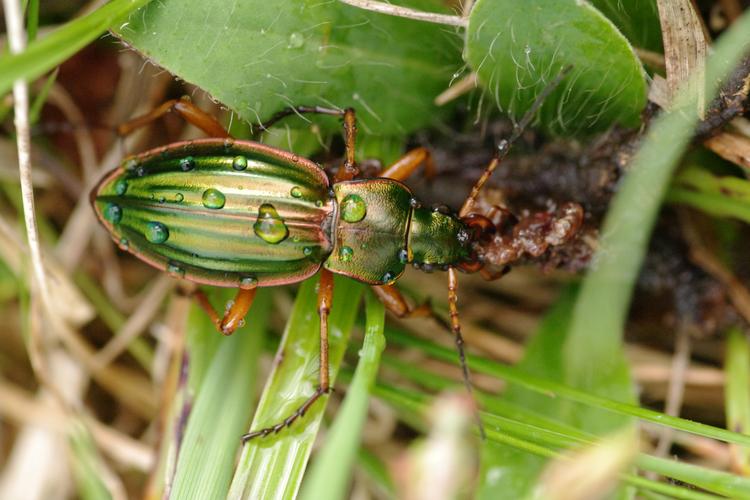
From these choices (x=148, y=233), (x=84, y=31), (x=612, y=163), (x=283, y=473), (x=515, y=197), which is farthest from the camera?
(x=515, y=197)

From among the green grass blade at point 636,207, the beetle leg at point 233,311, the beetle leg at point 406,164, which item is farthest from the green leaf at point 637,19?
the beetle leg at point 233,311

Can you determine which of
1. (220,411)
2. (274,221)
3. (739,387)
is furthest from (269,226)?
(739,387)

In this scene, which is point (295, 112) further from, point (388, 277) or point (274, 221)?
point (388, 277)

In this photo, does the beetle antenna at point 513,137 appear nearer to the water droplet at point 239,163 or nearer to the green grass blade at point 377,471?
the water droplet at point 239,163

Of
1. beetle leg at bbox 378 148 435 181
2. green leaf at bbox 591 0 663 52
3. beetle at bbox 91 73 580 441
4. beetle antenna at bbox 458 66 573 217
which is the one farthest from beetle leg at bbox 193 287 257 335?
green leaf at bbox 591 0 663 52

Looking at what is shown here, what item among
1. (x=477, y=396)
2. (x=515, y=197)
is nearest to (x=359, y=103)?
(x=515, y=197)

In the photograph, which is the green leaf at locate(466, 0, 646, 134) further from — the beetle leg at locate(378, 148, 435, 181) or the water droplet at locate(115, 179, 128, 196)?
the water droplet at locate(115, 179, 128, 196)

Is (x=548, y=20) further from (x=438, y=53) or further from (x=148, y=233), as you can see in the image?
(x=148, y=233)
